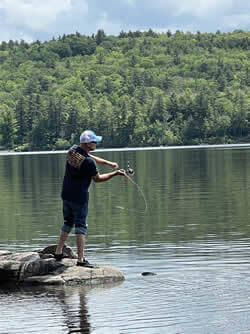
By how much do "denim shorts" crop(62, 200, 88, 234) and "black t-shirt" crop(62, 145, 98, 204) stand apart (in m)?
0.10

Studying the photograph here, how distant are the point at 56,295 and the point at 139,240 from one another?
7.99 metres

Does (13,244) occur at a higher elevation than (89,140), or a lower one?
lower

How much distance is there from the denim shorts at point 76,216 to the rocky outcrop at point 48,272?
0.65 metres

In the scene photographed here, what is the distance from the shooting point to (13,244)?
23250 mm

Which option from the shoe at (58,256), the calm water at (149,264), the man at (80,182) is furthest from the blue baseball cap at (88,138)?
the calm water at (149,264)

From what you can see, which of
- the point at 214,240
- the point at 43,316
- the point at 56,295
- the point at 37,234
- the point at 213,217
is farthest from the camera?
the point at 213,217

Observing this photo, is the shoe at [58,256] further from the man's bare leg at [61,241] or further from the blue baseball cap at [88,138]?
the blue baseball cap at [88,138]

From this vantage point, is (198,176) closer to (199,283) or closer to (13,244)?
(13,244)

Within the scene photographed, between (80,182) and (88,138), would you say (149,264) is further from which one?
(88,138)

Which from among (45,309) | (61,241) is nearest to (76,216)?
(61,241)

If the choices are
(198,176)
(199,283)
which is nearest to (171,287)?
(199,283)

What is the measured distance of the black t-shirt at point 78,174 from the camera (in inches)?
659

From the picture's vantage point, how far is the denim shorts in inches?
668

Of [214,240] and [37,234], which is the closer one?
[214,240]
